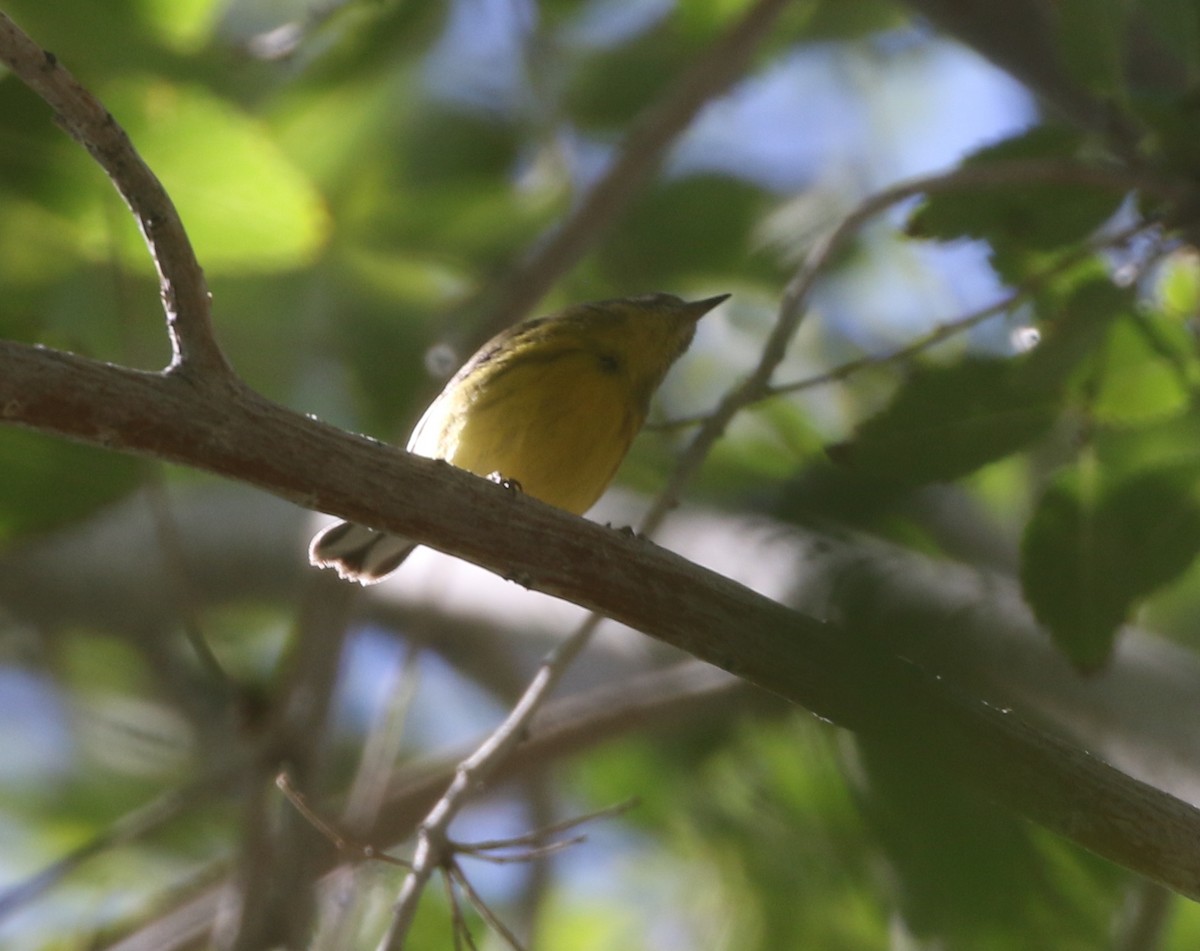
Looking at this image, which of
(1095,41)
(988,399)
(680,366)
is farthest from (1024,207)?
(680,366)

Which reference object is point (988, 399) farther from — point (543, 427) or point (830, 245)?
point (543, 427)

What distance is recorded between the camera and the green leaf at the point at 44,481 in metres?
3.08

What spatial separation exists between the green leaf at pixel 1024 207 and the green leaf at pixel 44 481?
1.93 meters

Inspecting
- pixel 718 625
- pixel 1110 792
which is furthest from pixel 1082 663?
pixel 718 625

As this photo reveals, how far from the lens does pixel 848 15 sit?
561 cm

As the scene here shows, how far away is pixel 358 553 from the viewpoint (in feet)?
10.7

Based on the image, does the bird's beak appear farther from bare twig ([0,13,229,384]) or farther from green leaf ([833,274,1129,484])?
bare twig ([0,13,229,384])

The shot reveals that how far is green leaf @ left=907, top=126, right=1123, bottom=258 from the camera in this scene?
290 centimetres

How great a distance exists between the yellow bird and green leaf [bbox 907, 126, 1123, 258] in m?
0.92

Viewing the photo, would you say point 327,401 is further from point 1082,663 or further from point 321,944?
point 1082,663

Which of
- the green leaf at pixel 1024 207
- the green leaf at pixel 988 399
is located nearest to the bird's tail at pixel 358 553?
the green leaf at pixel 988 399

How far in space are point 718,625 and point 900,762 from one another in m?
1.06

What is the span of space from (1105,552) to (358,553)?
168 cm

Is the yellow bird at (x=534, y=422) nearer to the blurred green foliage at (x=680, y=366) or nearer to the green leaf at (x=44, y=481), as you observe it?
the blurred green foliage at (x=680, y=366)
